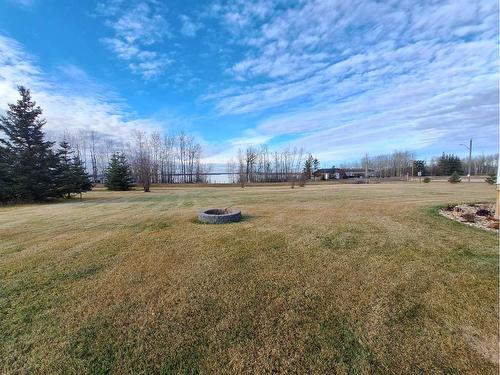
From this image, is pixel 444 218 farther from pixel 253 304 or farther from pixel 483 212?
pixel 253 304

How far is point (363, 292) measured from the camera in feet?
10.1

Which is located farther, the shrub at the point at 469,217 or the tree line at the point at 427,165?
the tree line at the point at 427,165

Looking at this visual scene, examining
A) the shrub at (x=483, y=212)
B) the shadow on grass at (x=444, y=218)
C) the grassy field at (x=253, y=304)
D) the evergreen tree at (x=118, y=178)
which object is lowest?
the grassy field at (x=253, y=304)

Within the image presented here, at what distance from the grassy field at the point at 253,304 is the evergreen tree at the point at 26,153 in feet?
48.0

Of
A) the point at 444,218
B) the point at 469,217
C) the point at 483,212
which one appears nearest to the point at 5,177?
the point at 444,218

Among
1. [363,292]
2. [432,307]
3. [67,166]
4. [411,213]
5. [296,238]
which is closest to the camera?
[432,307]

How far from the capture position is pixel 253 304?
2.86 m

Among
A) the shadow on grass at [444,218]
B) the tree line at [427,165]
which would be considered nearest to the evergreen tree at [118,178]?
the shadow on grass at [444,218]

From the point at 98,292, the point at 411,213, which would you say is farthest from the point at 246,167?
the point at 98,292

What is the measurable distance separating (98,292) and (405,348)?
11.4ft

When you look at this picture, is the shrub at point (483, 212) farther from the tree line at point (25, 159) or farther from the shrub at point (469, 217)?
the tree line at point (25, 159)

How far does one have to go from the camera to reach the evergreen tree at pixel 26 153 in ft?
52.2

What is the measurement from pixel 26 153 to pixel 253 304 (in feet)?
67.1

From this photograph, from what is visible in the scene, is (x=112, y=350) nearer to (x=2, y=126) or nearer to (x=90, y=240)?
(x=90, y=240)
